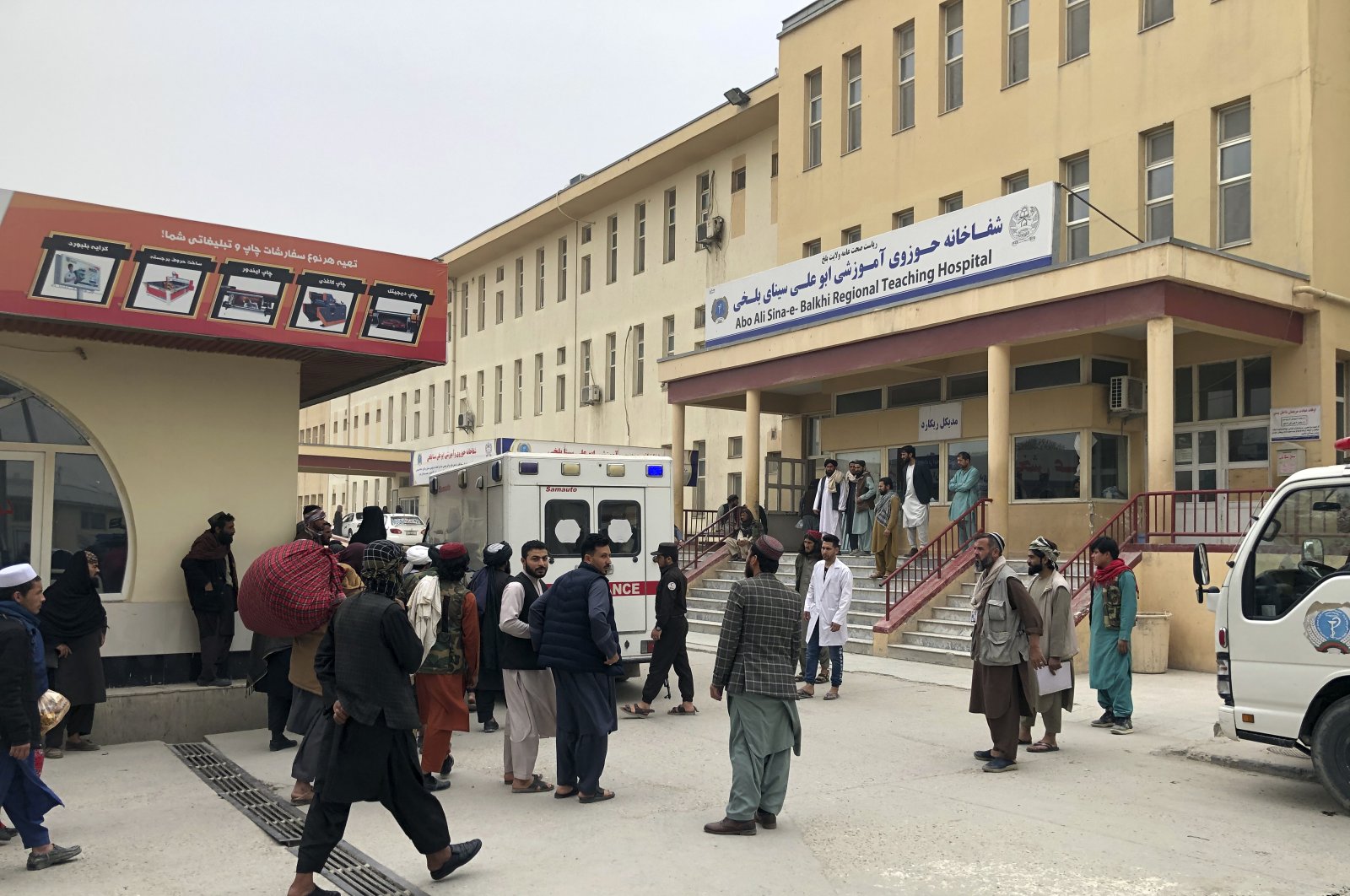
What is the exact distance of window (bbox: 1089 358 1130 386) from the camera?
734 inches

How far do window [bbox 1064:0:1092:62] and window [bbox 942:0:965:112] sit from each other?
237 centimetres

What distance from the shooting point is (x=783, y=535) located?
24781mm

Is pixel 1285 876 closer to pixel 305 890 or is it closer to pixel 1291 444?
pixel 305 890

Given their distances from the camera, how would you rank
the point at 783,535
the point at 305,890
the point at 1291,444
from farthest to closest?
the point at 783,535 → the point at 1291,444 → the point at 305,890

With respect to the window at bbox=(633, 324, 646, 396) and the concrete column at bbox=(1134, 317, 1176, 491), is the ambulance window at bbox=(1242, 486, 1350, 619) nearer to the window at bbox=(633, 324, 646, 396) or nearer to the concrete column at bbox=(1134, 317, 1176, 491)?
the concrete column at bbox=(1134, 317, 1176, 491)

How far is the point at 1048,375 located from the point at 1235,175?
13.8ft

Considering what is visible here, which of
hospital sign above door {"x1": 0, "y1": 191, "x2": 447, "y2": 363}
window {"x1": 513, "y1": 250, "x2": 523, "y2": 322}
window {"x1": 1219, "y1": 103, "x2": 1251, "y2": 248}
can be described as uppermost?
window {"x1": 513, "y1": 250, "x2": 523, "y2": 322}

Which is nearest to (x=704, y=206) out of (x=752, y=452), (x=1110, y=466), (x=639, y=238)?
(x=639, y=238)

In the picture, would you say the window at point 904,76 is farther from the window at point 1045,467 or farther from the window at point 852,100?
the window at point 1045,467

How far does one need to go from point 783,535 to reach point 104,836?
18816mm

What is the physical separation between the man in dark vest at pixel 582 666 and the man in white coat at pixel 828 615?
476 cm

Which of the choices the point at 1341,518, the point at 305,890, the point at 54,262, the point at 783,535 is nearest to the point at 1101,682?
the point at 1341,518

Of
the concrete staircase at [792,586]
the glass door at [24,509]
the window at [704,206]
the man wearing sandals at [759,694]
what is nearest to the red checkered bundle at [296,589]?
the glass door at [24,509]

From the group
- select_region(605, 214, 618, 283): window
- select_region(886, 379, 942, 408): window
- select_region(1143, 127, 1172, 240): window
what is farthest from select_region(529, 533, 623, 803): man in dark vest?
select_region(605, 214, 618, 283): window
